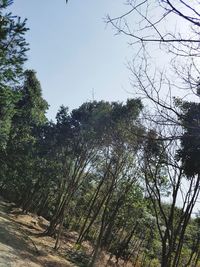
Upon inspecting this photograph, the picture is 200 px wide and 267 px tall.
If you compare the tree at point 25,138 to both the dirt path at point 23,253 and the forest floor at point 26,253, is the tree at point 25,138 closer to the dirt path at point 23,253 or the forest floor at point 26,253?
the forest floor at point 26,253

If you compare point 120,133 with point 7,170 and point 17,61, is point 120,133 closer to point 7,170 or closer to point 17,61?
point 17,61

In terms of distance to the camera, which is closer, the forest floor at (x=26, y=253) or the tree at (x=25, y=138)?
the forest floor at (x=26, y=253)

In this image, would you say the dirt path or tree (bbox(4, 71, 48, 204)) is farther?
tree (bbox(4, 71, 48, 204))

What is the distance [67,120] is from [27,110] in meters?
3.65

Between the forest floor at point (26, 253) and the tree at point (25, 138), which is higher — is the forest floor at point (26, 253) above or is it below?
below

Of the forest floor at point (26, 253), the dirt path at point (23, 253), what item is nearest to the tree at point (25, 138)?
the forest floor at point (26, 253)

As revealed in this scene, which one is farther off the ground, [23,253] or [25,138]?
[25,138]

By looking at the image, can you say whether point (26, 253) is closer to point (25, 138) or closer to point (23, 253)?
point (23, 253)

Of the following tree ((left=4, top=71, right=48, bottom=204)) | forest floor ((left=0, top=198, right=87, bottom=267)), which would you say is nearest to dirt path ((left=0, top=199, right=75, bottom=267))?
forest floor ((left=0, top=198, right=87, bottom=267))

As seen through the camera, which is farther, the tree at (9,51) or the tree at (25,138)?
the tree at (25,138)

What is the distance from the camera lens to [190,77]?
146 inches

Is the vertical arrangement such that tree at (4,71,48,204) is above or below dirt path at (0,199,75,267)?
above

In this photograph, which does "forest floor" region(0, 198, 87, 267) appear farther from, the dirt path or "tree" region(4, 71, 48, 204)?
"tree" region(4, 71, 48, 204)

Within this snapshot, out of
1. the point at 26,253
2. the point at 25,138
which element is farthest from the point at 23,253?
the point at 25,138
